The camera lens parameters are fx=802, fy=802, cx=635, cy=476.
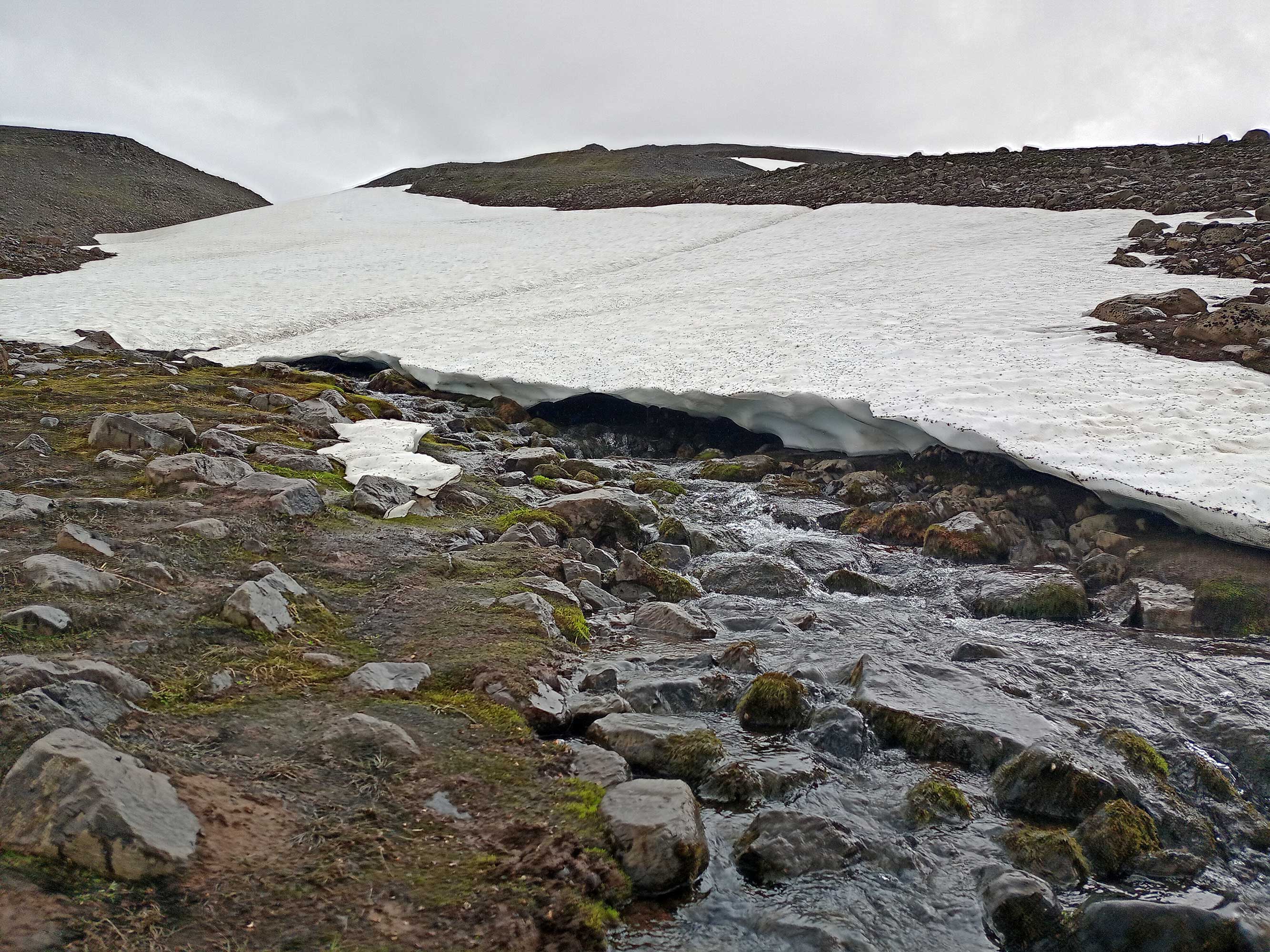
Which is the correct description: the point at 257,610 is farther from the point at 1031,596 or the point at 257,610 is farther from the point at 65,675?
the point at 1031,596

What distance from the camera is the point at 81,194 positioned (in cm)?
4150

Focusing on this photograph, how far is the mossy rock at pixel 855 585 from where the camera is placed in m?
8.39

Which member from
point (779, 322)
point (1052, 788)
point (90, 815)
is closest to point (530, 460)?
point (779, 322)

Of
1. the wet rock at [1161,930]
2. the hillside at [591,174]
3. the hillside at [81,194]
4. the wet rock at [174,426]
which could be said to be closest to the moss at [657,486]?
the wet rock at [174,426]

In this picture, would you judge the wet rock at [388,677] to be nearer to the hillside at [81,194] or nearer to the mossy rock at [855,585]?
the mossy rock at [855,585]

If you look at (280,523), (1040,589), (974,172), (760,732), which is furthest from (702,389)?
(974,172)

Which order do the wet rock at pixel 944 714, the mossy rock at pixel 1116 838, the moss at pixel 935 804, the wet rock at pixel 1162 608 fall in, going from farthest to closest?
the wet rock at pixel 1162 608
the wet rock at pixel 944 714
the moss at pixel 935 804
the mossy rock at pixel 1116 838

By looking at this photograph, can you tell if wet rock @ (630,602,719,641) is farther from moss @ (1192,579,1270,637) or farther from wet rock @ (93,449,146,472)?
wet rock @ (93,449,146,472)

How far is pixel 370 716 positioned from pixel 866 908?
284cm

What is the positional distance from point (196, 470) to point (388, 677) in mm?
4376

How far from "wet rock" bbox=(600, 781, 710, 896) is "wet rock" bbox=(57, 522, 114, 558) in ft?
14.3

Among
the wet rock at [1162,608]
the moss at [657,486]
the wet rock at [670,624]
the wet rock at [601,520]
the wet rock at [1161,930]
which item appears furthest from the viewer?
the moss at [657,486]

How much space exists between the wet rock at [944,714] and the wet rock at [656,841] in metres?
1.91

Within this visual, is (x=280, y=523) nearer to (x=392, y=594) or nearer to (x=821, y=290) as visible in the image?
(x=392, y=594)
